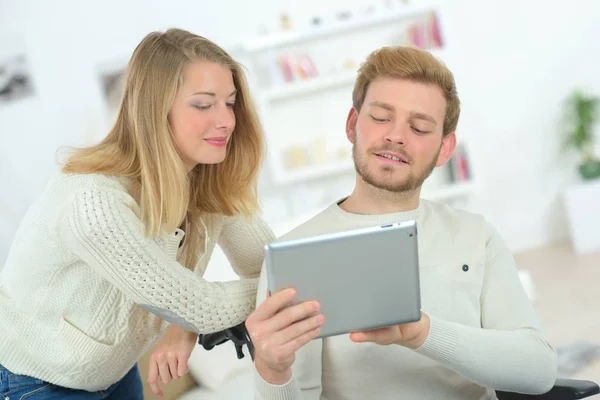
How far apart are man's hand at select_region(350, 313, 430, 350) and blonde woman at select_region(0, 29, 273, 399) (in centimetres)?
50

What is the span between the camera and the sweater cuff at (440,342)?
1.39 meters

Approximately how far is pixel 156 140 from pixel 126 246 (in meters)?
0.26

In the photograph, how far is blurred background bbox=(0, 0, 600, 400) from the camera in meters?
5.16

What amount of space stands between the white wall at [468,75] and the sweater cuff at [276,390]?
4030 mm

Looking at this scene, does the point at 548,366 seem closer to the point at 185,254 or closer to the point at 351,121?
the point at 351,121

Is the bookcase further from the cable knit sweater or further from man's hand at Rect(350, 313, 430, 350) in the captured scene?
man's hand at Rect(350, 313, 430, 350)

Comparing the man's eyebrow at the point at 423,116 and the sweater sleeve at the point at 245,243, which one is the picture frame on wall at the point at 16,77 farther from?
the man's eyebrow at the point at 423,116

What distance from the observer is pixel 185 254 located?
1.96 metres

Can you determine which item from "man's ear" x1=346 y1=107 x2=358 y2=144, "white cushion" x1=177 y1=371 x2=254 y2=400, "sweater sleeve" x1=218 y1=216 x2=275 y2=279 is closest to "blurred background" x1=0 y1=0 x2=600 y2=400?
"white cushion" x1=177 y1=371 x2=254 y2=400

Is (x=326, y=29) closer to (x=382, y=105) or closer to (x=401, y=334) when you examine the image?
(x=382, y=105)

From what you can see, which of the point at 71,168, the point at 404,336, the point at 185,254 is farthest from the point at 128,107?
the point at 404,336

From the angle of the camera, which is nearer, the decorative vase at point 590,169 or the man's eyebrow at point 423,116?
the man's eyebrow at point 423,116

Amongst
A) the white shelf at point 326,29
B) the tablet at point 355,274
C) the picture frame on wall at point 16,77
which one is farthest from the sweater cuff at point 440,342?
the picture frame on wall at point 16,77

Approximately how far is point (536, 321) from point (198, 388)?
4.81 feet
